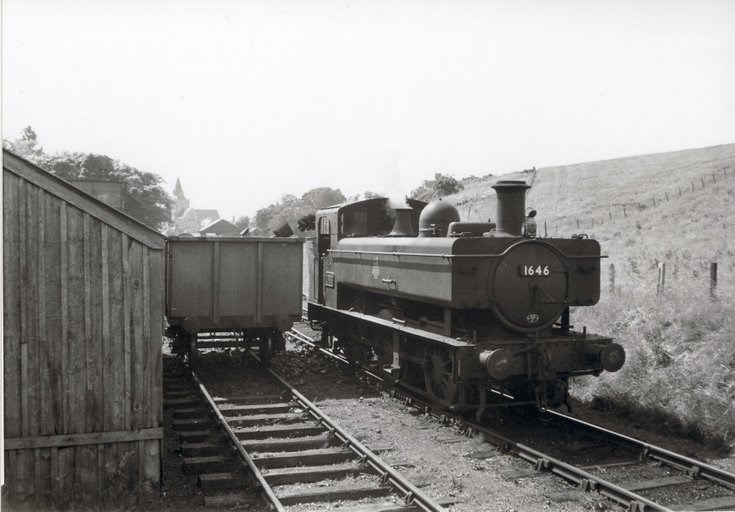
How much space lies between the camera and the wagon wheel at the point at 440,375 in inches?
329

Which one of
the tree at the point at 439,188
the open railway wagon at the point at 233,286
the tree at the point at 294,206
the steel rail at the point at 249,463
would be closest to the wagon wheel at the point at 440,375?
the steel rail at the point at 249,463

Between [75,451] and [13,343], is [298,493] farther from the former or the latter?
[13,343]

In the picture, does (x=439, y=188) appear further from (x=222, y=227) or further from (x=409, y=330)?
(x=409, y=330)

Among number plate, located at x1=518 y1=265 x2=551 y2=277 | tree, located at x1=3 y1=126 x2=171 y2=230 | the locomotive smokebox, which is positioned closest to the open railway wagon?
the locomotive smokebox

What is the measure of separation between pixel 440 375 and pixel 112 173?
46073mm

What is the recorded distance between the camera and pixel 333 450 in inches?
280

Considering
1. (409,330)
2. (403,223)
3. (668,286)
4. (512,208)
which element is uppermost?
Answer: (512,208)

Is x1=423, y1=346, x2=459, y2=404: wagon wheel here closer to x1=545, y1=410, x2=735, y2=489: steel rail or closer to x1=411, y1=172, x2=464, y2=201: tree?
x1=545, y1=410, x2=735, y2=489: steel rail

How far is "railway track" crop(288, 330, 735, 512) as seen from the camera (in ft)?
19.2

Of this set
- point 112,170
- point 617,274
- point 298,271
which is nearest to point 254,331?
point 298,271

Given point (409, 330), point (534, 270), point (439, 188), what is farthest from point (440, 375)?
point (439, 188)

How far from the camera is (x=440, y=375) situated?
8.68 metres

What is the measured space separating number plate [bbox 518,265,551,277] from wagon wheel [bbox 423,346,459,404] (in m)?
1.47

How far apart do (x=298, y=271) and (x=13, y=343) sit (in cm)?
651
